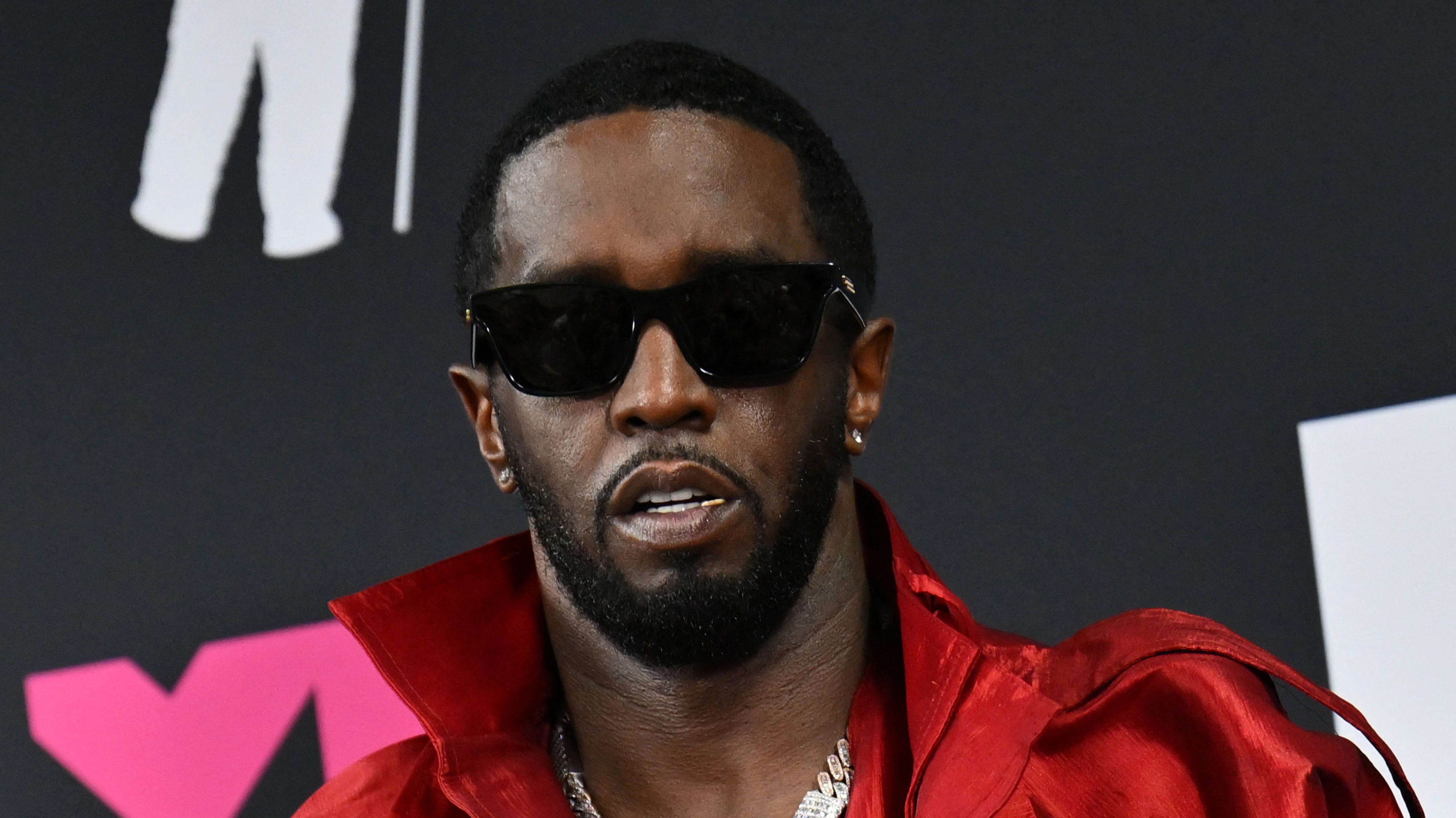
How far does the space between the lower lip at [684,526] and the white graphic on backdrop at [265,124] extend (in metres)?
0.94

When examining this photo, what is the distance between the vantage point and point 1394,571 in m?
1.57

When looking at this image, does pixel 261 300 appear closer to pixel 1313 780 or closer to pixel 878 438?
pixel 878 438

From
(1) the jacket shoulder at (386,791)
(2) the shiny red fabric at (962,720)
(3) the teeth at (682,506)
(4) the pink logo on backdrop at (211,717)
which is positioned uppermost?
(3) the teeth at (682,506)

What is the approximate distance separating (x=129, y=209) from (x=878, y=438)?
100cm

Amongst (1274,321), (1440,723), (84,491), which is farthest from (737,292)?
(84,491)

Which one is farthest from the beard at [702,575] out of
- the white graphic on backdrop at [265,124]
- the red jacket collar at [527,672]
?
the white graphic on backdrop at [265,124]

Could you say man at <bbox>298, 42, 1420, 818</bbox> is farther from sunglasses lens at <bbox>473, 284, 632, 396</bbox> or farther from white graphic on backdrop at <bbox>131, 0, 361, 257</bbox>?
white graphic on backdrop at <bbox>131, 0, 361, 257</bbox>

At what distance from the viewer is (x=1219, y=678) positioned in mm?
1133

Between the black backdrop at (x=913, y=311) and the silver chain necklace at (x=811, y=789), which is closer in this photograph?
the silver chain necklace at (x=811, y=789)

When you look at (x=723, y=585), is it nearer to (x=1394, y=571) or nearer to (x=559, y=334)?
(x=559, y=334)

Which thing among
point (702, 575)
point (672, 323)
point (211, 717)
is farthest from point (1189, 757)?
→ point (211, 717)

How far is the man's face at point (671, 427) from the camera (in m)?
1.14

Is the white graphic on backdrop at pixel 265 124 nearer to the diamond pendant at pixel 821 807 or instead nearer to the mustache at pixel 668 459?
the mustache at pixel 668 459

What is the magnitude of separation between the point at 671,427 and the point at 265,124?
3.41ft
